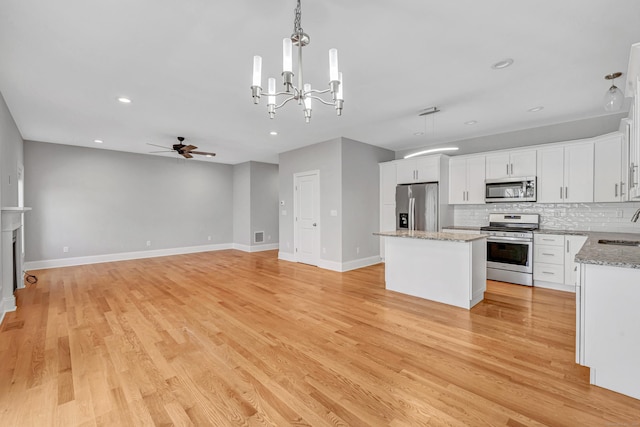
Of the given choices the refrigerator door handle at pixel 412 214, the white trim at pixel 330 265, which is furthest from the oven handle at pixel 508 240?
the white trim at pixel 330 265

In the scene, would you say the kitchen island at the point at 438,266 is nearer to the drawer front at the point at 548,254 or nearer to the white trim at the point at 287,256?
the drawer front at the point at 548,254

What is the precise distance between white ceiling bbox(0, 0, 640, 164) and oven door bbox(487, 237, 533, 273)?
199 centimetres

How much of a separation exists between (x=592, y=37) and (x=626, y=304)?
2.14 meters

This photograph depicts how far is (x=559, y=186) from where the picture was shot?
4.50 metres

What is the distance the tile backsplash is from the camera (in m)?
4.18

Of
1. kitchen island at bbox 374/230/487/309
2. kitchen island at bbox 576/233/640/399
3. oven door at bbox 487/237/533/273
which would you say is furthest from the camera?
oven door at bbox 487/237/533/273

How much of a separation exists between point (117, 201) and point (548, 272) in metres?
8.99

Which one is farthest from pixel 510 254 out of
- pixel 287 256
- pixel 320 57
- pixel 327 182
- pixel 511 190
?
→ pixel 287 256

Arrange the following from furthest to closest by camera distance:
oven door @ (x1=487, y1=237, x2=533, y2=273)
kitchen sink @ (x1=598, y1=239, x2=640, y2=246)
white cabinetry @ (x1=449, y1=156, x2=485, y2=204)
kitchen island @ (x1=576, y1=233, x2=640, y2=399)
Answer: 1. white cabinetry @ (x1=449, y1=156, x2=485, y2=204)
2. oven door @ (x1=487, y1=237, x2=533, y2=273)
3. kitchen sink @ (x1=598, y1=239, x2=640, y2=246)
4. kitchen island @ (x1=576, y1=233, x2=640, y2=399)

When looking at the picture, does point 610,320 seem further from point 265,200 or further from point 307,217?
point 265,200

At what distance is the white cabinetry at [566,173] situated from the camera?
4.25m

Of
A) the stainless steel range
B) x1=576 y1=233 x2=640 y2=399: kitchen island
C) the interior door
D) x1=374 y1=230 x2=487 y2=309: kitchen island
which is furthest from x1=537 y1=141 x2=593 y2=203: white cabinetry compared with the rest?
the interior door

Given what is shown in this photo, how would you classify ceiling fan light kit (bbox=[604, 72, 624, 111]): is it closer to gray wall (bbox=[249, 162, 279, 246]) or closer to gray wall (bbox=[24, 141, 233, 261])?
gray wall (bbox=[249, 162, 279, 246])

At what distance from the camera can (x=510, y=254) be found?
4.71 metres
